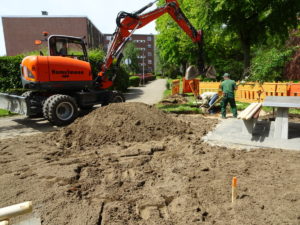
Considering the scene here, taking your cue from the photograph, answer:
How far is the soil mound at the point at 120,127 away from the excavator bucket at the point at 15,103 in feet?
5.53

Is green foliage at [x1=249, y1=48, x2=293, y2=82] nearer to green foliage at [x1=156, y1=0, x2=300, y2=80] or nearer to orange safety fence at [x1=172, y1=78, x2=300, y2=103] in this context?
orange safety fence at [x1=172, y1=78, x2=300, y2=103]

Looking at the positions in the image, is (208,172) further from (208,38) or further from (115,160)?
(208,38)

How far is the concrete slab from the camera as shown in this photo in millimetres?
5198

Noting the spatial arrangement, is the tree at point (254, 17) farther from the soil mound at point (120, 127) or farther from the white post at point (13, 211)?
the white post at point (13, 211)

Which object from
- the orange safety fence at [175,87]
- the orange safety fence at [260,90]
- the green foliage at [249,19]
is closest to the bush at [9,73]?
the orange safety fence at [175,87]

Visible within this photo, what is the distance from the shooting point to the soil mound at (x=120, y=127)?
5957 millimetres

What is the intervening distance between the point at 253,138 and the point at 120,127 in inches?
133

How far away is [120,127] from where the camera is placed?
6.27 m

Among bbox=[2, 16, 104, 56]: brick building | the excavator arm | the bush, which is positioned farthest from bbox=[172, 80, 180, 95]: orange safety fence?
bbox=[2, 16, 104, 56]: brick building

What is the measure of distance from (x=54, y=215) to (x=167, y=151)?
287 centimetres

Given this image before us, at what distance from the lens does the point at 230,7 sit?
533 inches

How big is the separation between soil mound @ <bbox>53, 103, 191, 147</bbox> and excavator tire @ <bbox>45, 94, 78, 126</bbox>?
1.11 m

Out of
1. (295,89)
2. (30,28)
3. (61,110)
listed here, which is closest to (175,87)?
(295,89)

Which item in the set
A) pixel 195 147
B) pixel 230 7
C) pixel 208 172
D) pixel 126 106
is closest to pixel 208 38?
pixel 230 7
